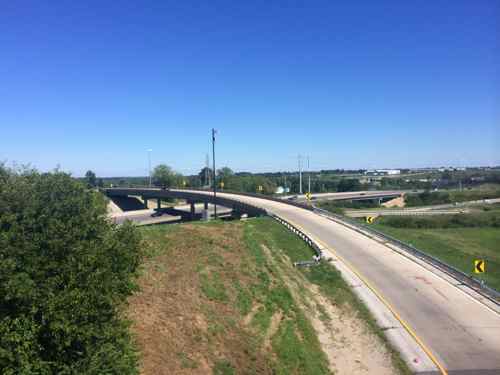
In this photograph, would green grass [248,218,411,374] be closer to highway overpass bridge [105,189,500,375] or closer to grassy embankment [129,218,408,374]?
grassy embankment [129,218,408,374]

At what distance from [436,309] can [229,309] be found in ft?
30.8

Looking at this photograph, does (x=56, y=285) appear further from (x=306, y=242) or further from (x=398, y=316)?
(x=306, y=242)

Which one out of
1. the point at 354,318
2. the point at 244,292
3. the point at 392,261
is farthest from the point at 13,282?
the point at 392,261

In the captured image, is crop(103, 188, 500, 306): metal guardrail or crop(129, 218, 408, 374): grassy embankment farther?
crop(103, 188, 500, 306): metal guardrail

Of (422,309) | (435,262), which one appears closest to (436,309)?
(422,309)

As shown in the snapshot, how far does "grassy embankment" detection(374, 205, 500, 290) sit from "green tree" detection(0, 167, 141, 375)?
20.9m

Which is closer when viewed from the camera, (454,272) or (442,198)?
(454,272)

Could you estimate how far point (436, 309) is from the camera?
53.2 feet

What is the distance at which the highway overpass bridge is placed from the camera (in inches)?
→ 492

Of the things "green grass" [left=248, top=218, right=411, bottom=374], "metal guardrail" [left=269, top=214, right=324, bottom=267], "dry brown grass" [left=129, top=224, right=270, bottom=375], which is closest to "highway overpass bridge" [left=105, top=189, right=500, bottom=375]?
"green grass" [left=248, top=218, right=411, bottom=374]

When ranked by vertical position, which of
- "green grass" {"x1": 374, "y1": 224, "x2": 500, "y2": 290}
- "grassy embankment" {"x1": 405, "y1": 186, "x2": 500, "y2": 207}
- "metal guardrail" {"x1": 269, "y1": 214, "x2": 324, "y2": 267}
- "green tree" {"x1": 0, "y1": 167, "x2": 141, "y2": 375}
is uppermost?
"green tree" {"x1": 0, "y1": 167, "x2": 141, "y2": 375}

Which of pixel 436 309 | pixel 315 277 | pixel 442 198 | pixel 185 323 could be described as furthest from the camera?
pixel 442 198

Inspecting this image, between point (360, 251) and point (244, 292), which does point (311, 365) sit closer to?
point (244, 292)

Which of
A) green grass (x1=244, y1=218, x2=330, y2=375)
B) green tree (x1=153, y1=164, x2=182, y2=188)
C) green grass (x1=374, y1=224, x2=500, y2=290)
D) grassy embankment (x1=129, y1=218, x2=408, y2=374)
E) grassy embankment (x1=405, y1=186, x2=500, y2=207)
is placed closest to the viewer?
grassy embankment (x1=129, y1=218, x2=408, y2=374)
